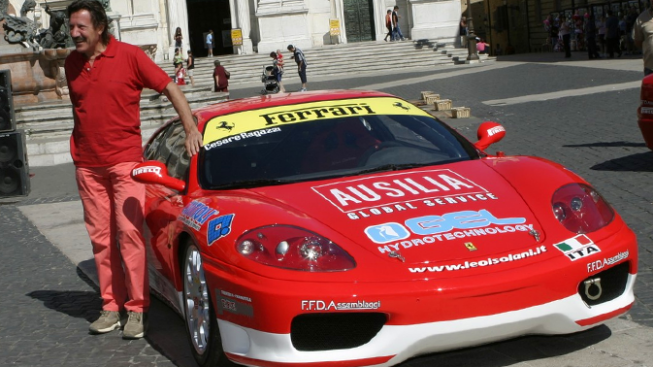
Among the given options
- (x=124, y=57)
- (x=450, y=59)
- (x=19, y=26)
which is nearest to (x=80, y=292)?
(x=124, y=57)

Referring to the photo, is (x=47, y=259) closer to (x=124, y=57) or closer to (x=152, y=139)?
(x=152, y=139)

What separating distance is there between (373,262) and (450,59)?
106ft

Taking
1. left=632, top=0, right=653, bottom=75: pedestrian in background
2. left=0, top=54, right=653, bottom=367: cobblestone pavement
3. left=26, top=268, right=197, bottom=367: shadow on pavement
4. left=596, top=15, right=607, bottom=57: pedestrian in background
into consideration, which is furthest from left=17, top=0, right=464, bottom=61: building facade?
left=26, top=268, right=197, bottom=367: shadow on pavement

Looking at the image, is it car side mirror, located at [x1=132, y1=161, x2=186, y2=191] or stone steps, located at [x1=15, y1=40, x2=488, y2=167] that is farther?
stone steps, located at [x1=15, y1=40, x2=488, y2=167]

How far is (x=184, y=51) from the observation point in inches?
1607

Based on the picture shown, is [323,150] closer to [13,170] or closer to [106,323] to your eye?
[106,323]

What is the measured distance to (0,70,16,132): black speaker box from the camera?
11.5 metres

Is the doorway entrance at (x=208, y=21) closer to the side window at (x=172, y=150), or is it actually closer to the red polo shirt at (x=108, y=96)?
the side window at (x=172, y=150)

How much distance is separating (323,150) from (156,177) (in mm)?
827

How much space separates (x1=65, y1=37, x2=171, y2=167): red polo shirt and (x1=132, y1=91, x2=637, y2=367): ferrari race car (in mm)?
336

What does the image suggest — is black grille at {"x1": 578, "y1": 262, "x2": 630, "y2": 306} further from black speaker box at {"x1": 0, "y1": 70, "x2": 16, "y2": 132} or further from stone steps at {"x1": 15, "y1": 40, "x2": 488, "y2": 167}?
stone steps at {"x1": 15, "y1": 40, "x2": 488, "y2": 167}

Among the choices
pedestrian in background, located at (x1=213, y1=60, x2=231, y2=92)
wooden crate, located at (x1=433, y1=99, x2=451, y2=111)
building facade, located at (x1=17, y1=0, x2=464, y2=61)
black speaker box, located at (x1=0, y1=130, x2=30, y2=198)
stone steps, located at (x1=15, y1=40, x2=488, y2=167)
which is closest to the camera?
A: black speaker box, located at (x1=0, y1=130, x2=30, y2=198)

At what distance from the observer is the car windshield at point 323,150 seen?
5180 millimetres

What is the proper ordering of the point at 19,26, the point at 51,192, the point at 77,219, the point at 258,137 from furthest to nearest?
the point at 19,26 → the point at 51,192 → the point at 77,219 → the point at 258,137
